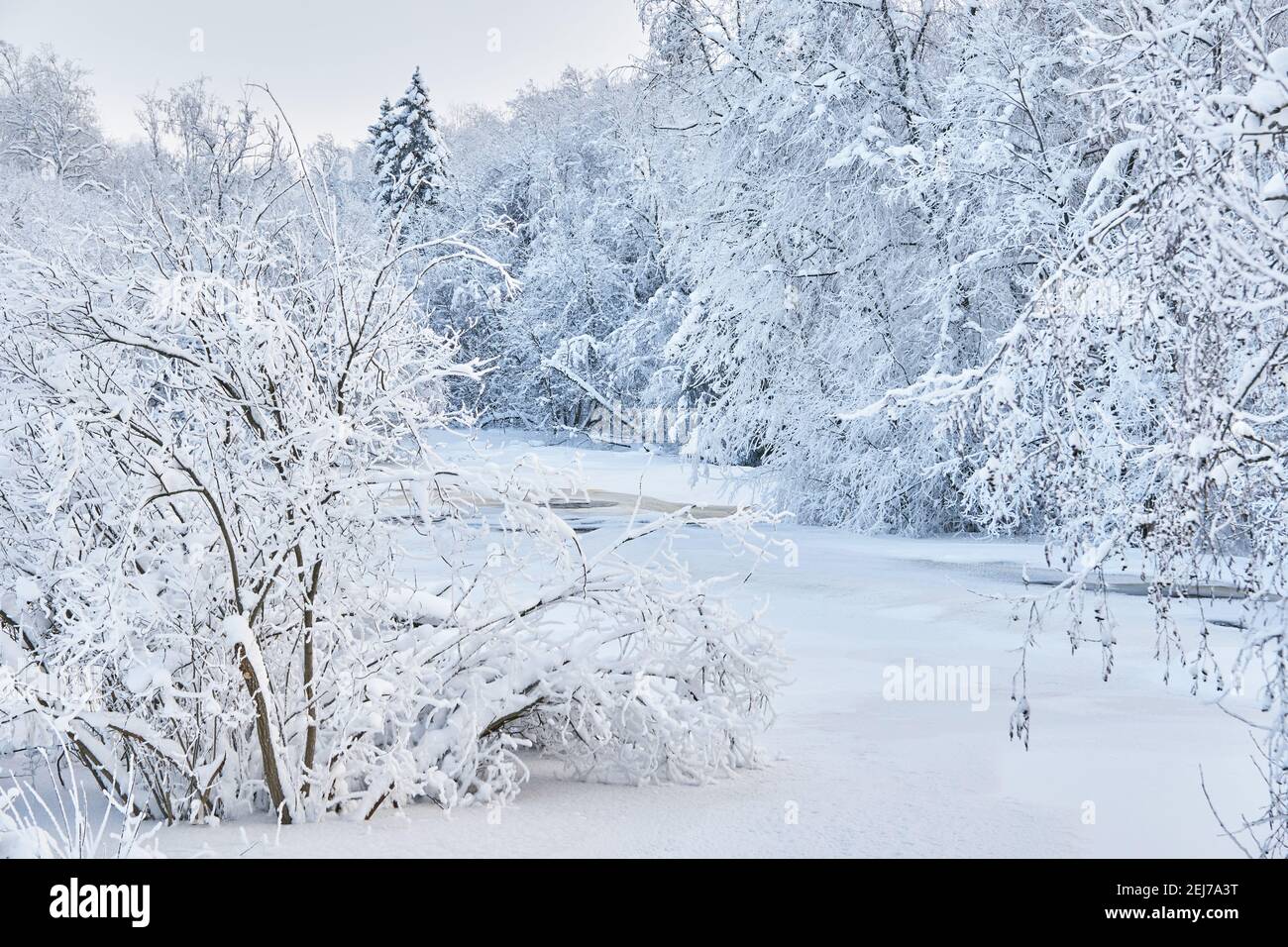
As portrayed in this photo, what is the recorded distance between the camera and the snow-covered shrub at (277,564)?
16.0 feet

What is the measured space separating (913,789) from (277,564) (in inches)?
122

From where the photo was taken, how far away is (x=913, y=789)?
227 inches

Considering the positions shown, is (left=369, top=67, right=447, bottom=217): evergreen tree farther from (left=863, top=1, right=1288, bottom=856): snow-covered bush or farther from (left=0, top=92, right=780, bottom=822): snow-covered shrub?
(left=863, top=1, right=1288, bottom=856): snow-covered bush

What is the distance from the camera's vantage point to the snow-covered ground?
498cm

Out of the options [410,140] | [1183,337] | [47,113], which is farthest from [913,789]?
[47,113]

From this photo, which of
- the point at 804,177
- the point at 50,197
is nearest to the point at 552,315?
the point at 50,197

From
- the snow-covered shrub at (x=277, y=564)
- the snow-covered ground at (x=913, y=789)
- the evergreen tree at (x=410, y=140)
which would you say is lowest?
the snow-covered ground at (x=913, y=789)

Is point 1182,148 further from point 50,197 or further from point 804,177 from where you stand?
point 50,197

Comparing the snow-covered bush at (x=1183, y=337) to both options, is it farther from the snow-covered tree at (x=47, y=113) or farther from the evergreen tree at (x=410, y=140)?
the snow-covered tree at (x=47, y=113)

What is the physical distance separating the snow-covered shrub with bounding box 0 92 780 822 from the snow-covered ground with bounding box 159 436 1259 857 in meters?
0.32

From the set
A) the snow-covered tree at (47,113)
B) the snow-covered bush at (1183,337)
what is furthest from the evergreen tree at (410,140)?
the snow-covered bush at (1183,337)

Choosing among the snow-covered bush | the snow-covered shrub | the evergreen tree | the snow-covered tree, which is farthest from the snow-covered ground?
the snow-covered tree

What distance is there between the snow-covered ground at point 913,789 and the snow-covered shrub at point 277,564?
0.32 m

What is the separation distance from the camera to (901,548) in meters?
15.5
